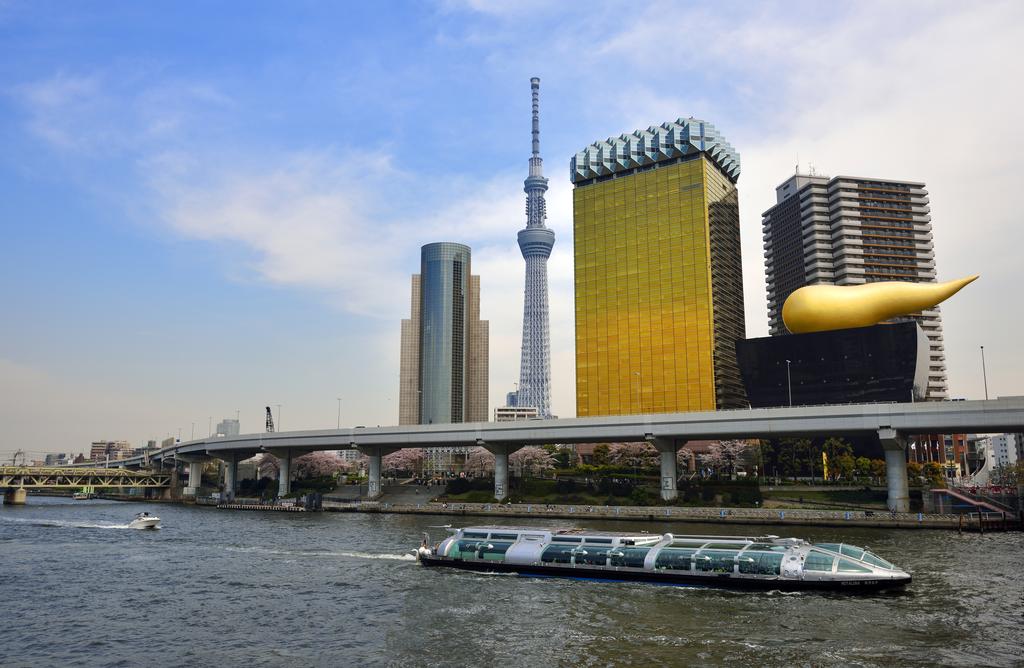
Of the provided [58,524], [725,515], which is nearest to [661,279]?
[725,515]

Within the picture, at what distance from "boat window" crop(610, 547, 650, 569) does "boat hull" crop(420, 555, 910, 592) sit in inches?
16.9

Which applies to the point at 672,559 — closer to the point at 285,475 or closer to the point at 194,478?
the point at 285,475

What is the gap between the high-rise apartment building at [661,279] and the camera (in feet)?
589

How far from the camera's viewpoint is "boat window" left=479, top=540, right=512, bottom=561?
55.7 metres

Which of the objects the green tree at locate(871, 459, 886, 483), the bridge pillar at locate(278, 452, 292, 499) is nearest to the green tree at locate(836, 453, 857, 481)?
the green tree at locate(871, 459, 886, 483)

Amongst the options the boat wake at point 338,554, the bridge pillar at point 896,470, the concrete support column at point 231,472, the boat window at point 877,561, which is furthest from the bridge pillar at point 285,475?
the boat window at point 877,561

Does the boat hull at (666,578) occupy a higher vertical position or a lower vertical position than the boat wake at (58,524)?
higher

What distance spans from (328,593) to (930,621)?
34239 millimetres

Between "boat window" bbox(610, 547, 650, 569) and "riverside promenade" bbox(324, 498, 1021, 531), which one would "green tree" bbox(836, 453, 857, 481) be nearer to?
"riverside promenade" bbox(324, 498, 1021, 531)

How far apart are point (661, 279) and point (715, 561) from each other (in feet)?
467

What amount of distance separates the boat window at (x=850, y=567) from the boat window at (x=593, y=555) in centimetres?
1495

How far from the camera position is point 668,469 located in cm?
10594

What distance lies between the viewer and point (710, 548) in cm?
4953

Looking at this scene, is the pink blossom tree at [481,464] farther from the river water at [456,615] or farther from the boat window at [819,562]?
the boat window at [819,562]
